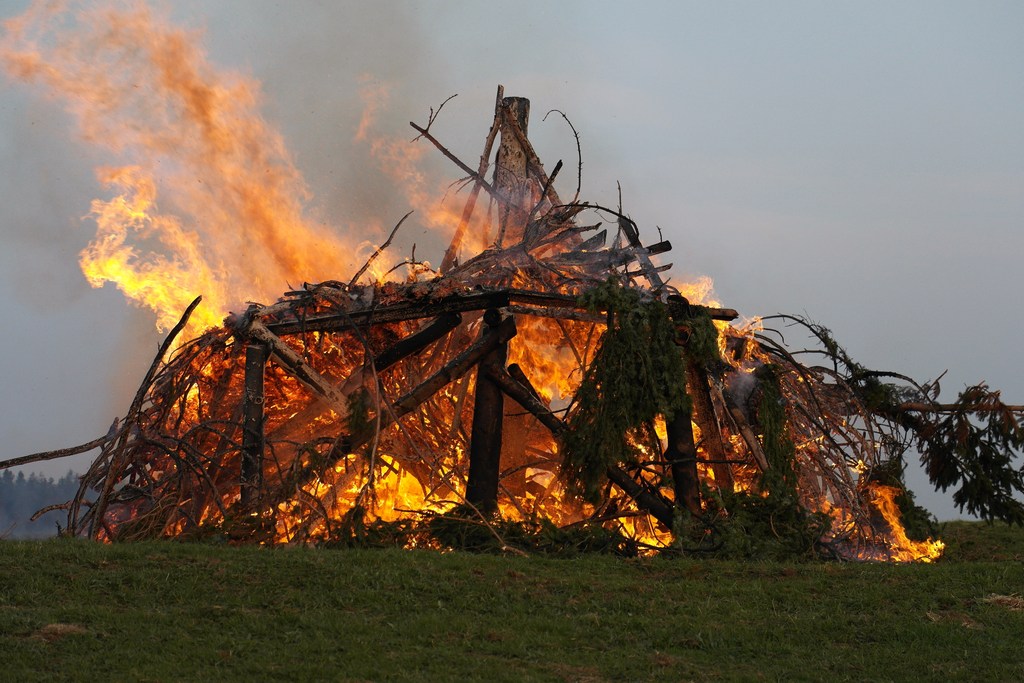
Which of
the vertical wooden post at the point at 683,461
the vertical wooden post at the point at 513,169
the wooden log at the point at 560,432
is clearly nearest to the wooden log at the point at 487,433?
the wooden log at the point at 560,432

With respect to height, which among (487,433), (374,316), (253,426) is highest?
(374,316)

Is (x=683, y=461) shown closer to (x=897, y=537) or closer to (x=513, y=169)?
(x=897, y=537)

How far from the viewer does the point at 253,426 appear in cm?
1438

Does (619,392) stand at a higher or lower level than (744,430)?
higher

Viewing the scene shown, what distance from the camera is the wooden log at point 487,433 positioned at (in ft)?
46.9

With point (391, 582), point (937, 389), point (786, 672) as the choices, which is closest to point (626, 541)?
point (391, 582)

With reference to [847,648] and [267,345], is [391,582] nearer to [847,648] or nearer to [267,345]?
[847,648]

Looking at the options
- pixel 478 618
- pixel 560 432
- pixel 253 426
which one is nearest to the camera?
pixel 478 618

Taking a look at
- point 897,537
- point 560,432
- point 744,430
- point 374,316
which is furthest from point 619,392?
point 897,537

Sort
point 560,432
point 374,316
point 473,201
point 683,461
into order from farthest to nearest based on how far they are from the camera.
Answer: point 473,201
point 374,316
point 560,432
point 683,461

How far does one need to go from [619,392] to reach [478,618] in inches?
184

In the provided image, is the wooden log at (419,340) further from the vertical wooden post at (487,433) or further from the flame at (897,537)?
the flame at (897,537)

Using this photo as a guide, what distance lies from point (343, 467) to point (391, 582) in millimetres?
4360

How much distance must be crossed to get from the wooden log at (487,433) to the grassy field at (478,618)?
88.5 inches
